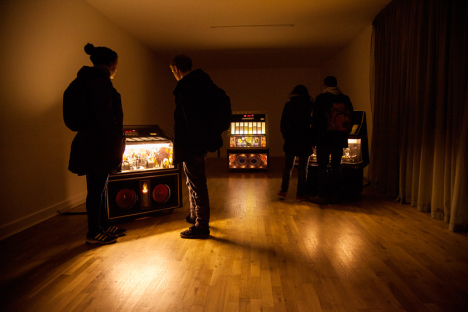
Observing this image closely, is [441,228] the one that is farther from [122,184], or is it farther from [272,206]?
[122,184]

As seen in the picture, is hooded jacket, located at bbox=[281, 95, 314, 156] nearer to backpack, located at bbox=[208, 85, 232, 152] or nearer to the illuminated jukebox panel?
backpack, located at bbox=[208, 85, 232, 152]

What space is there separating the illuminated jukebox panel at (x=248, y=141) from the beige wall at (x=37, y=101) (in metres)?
3.06

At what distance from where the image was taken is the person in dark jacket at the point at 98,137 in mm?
2377

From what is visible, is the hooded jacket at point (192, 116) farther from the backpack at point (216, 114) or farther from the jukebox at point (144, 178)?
the jukebox at point (144, 178)

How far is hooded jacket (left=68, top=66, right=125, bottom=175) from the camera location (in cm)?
236

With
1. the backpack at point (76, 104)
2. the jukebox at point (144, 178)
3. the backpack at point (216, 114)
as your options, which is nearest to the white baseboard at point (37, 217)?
the jukebox at point (144, 178)

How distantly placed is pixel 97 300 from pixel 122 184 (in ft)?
4.93

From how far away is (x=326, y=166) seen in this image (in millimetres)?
3883

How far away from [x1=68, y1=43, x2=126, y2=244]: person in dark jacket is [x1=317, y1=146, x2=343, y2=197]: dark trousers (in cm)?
229

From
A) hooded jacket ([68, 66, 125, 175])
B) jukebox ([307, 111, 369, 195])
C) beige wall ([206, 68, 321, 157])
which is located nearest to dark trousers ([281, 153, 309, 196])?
jukebox ([307, 111, 369, 195])

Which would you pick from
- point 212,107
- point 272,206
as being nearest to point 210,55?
point 272,206

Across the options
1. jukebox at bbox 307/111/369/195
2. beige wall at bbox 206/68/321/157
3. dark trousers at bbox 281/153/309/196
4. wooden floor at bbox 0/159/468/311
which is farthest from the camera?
beige wall at bbox 206/68/321/157

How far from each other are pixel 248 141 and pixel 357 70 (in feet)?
8.22

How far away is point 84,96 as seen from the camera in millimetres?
2367
